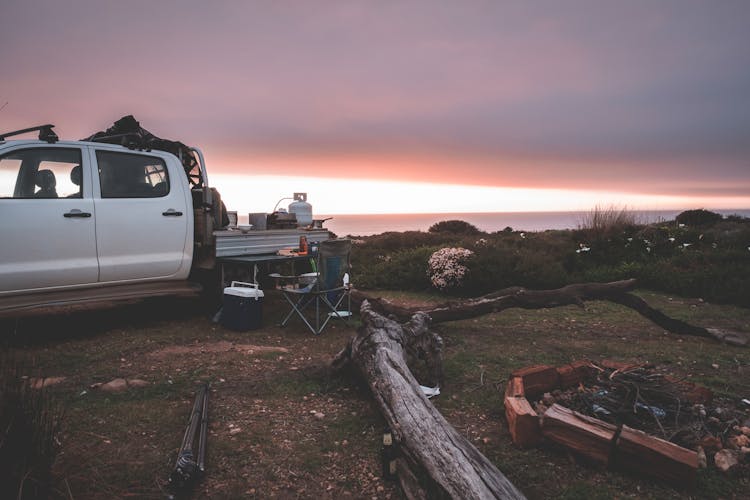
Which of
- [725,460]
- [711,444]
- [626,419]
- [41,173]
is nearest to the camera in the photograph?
[725,460]

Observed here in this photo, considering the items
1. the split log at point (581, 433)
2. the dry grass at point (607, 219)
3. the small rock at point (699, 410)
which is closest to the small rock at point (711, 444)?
the small rock at point (699, 410)

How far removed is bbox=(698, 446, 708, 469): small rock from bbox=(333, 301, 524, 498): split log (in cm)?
132

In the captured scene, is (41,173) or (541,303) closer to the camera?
(41,173)

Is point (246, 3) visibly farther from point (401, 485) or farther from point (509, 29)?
point (401, 485)

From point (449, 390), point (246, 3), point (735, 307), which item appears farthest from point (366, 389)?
point (246, 3)

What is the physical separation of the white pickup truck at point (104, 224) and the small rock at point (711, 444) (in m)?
5.28

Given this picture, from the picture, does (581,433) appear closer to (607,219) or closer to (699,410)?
(699,410)

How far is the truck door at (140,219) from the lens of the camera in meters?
5.12

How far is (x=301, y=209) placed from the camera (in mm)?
8008

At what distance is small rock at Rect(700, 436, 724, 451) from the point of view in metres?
2.70

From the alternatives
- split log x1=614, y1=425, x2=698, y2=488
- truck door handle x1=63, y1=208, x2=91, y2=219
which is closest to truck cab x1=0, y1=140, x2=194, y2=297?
truck door handle x1=63, y1=208, x2=91, y2=219

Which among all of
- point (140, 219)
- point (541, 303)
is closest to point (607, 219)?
point (541, 303)

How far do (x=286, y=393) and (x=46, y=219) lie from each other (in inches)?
126

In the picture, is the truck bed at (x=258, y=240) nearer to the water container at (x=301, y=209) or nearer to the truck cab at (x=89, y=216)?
the truck cab at (x=89, y=216)
